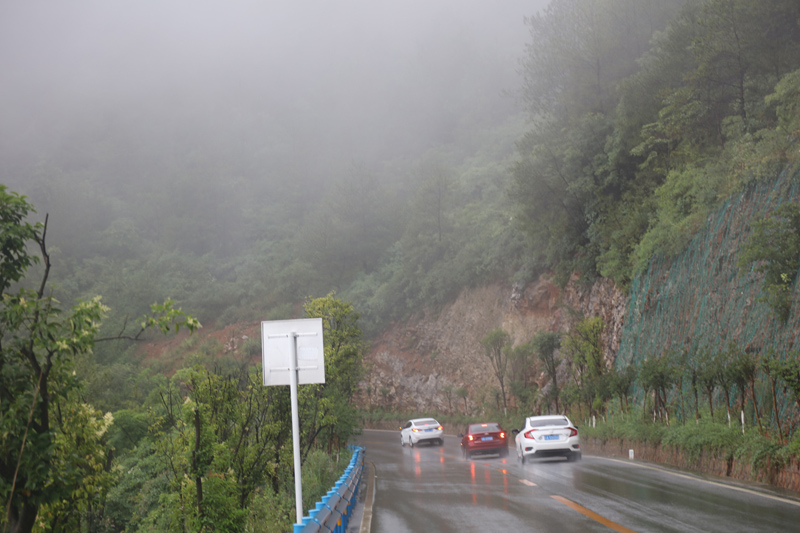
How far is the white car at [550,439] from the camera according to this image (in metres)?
21.3

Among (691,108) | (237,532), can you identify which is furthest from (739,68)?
(237,532)

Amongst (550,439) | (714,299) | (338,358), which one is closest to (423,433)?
(338,358)

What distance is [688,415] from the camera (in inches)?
869

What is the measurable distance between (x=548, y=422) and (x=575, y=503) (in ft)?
32.9

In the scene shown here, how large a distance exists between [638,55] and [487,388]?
24.7 m

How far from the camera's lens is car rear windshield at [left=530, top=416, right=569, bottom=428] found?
21906 millimetres

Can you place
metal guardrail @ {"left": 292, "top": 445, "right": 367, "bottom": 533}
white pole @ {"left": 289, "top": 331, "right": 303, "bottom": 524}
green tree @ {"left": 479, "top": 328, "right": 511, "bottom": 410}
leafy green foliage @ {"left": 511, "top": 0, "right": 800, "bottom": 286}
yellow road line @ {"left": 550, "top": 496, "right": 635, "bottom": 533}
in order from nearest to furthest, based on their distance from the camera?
1. metal guardrail @ {"left": 292, "top": 445, "right": 367, "bottom": 533}
2. white pole @ {"left": 289, "top": 331, "right": 303, "bottom": 524}
3. yellow road line @ {"left": 550, "top": 496, "right": 635, "bottom": 533}
4. leafy green foliage @ {"left": 511, "top": 0, "right": 800, "bottom": 286}
5. green tree @ {"left": 479, "top": 328, "right": 511, "bottom": 410}

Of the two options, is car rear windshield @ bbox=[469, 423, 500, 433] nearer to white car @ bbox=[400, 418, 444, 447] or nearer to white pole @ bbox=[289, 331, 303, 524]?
white car @ bbox=[400, 418, 444, 447]

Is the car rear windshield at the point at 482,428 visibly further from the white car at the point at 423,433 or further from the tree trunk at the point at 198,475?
the tree trunk at the point at 198,475

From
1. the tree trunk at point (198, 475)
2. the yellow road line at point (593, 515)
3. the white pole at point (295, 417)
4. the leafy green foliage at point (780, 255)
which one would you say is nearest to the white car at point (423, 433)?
the leafy green foliage at point (780, 255)

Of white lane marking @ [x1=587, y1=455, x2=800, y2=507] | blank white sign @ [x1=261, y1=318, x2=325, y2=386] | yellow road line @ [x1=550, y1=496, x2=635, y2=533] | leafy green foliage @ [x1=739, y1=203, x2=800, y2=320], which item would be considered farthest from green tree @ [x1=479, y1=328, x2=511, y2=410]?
blank white sign @ [x1=261, y1=318, x2=325, y2=386]

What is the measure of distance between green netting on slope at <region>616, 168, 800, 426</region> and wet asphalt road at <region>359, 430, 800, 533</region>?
16.0 feet

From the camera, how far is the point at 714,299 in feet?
78.8

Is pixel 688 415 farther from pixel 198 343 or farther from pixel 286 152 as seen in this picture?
pixel 286 152
